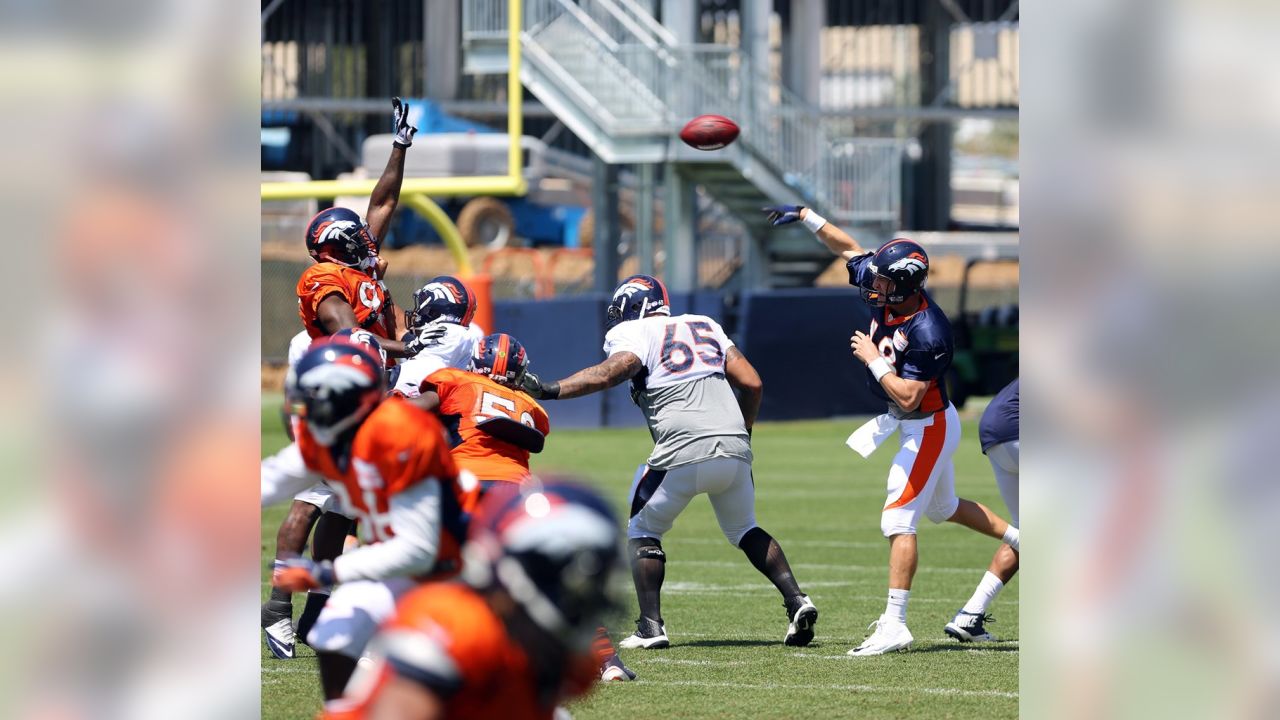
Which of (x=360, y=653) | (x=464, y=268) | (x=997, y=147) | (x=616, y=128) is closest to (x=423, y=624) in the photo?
(x=360, y=653)

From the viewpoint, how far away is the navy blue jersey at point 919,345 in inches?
302

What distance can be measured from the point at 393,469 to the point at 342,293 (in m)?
3.44

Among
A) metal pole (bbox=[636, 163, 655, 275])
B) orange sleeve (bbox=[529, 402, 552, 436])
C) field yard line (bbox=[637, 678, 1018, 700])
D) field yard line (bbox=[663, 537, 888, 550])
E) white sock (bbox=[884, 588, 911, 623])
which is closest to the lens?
field yard line (bbox=[637, 678, 1018, 700])

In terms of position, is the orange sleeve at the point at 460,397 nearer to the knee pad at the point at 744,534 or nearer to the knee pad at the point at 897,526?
the knee pad at the point at 744,534

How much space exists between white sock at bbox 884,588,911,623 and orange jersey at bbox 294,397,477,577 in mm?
3355

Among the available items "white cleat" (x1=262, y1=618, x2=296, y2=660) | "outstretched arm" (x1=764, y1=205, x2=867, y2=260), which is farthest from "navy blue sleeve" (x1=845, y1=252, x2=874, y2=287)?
"white cleat" (x1=262, y1=618, x2=296, y2=660)

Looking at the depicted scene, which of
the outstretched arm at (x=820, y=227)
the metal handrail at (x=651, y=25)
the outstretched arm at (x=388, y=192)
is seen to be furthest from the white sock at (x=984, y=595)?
the metal handrail at (x=651, y=25)

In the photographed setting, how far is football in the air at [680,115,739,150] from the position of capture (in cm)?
1015

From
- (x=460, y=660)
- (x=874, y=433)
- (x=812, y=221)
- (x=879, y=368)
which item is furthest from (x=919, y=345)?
(x=460, y=660)

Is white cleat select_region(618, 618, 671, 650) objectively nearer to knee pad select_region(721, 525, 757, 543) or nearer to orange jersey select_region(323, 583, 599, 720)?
knee pad select_region(721, 525, 757, 543)

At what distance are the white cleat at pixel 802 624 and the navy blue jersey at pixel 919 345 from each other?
3.30 feet

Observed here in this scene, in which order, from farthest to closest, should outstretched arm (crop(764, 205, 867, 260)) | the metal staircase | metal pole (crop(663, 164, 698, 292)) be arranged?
metal pole (crop(663, 164, 698, 292)), the metal staircase, outstretched arm (crop(764, 205, 867, 260))

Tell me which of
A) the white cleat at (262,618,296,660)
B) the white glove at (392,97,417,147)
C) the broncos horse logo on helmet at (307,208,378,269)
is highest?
the white glove at (392,97,417,147)
